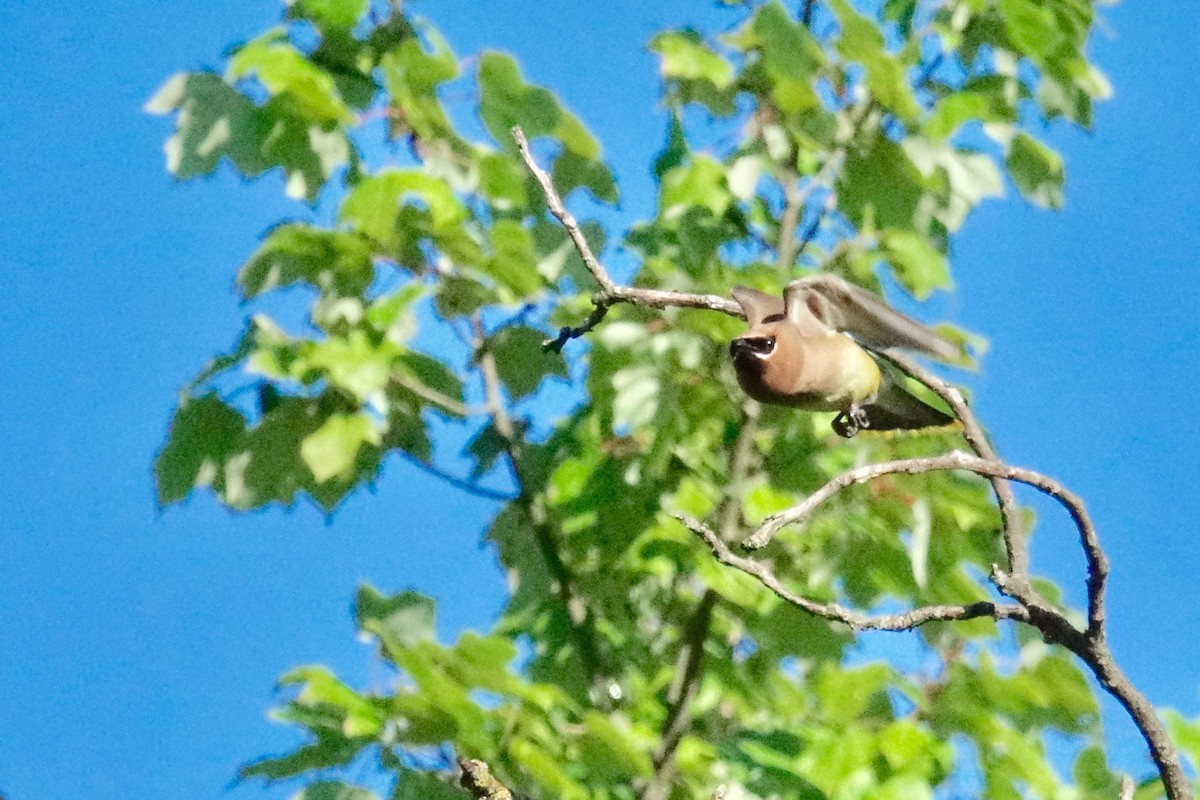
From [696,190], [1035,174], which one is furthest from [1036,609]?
[1035,174]

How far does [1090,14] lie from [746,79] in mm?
437

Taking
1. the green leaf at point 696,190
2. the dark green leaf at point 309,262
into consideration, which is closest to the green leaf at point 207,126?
the dark green leaf at point 309,262

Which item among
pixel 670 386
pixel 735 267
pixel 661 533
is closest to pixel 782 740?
pixel 661 533

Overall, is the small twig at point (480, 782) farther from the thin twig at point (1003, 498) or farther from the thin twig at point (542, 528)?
the thin twig at point (542, 528)

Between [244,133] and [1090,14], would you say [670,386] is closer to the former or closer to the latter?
[244,133]

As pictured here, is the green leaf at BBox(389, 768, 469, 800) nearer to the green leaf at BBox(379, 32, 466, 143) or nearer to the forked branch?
the forked branch

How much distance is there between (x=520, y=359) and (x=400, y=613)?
1.30 ft

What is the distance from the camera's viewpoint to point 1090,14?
1712 mm

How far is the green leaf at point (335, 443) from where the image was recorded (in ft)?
4.77

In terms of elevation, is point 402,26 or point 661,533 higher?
point 402,26

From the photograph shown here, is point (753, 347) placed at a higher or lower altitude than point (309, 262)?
lower

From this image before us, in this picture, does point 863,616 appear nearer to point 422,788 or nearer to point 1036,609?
point 1036,609

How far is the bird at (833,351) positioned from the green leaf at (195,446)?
80cm

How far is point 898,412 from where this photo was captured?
3.46ft
